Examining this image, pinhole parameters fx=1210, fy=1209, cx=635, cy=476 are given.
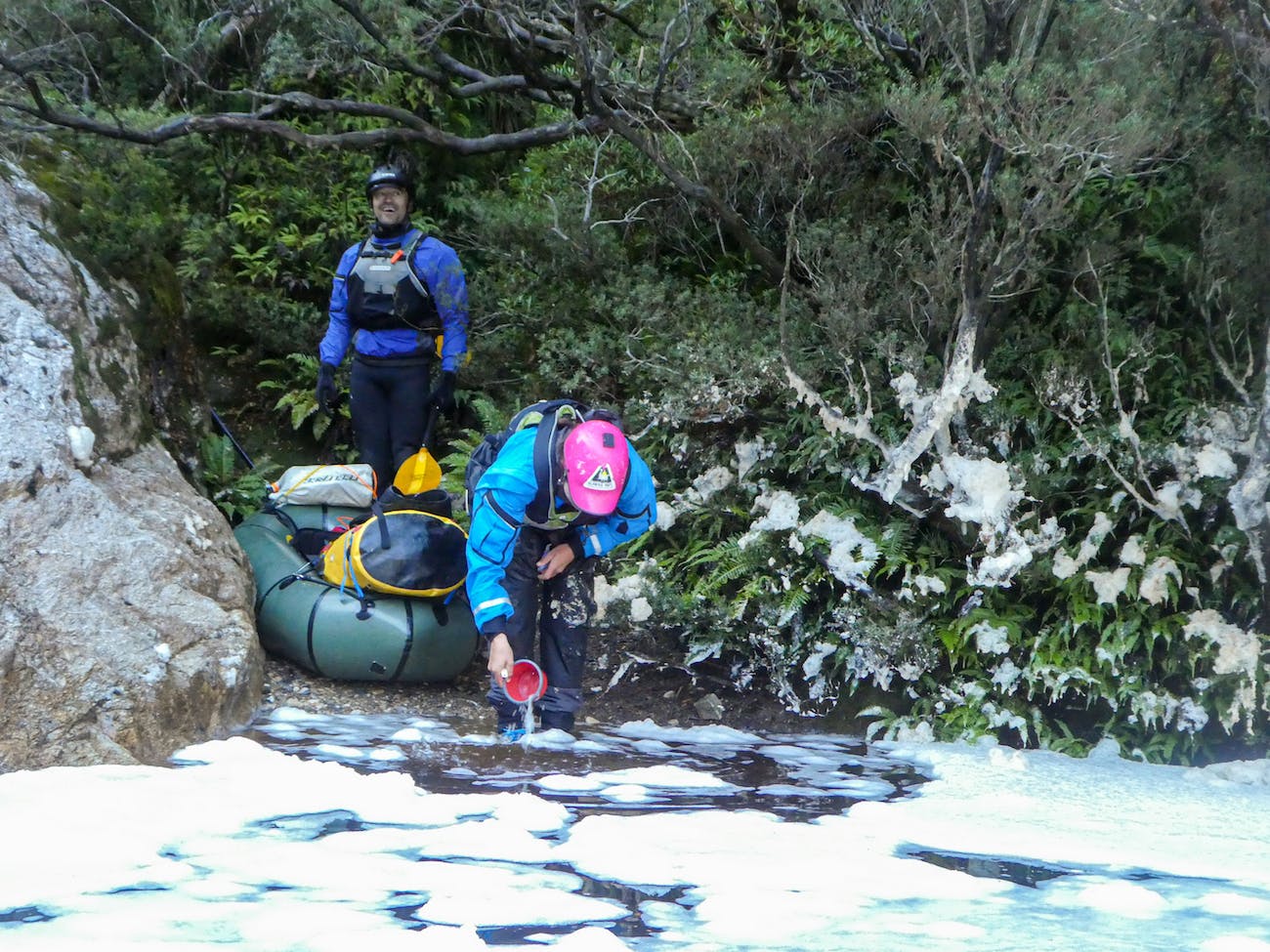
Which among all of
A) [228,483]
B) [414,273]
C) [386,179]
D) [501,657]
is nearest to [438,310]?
[414,273]

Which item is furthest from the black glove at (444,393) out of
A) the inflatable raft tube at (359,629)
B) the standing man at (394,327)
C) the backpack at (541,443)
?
the backpack at (541,443)

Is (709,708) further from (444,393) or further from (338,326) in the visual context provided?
(338,326)

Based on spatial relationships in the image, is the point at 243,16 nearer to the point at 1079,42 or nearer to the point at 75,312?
the point at 75,312

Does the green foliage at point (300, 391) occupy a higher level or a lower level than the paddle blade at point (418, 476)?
higher

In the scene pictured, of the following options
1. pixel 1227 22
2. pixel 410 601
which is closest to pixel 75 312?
pixel 410 601

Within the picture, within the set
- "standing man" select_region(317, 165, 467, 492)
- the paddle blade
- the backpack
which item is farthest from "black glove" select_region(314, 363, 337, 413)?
the backpack

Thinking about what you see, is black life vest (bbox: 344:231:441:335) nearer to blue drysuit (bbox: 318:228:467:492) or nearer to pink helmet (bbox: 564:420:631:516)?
blue drysuit (bbox: 318:228:467:492)

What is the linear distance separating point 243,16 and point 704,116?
11.4ft

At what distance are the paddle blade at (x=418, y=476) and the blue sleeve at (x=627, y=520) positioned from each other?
1.88 meters

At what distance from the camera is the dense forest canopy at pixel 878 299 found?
20.5ft

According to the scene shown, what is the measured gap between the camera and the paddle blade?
734cm

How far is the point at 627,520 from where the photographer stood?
569 centimetres

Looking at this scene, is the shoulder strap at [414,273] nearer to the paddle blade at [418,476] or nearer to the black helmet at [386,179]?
the black helmet at [386,179]

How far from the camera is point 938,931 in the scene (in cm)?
341
